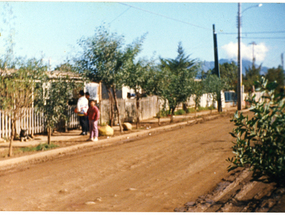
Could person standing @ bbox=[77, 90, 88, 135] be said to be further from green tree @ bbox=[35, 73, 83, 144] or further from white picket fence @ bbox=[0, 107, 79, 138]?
green tree @ bbox=[35, 73, 83, 144]

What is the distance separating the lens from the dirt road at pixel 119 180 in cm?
526

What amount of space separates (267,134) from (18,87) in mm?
6963

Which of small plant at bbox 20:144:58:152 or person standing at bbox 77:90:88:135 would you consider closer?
small plant at bbox 20:144:58:152

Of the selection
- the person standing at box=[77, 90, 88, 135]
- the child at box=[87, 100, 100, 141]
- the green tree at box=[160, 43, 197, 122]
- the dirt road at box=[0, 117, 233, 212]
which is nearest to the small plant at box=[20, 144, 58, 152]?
the dirt road at box=[0, 117, 233, 212]

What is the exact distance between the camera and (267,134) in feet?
15.3

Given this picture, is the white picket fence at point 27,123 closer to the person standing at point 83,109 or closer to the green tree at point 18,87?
the person standing at point 83,109

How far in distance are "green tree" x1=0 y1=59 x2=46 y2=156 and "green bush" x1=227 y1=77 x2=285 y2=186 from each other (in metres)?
6.46

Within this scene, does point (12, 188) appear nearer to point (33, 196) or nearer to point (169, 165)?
point (33, 196)

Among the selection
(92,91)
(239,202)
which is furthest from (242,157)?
(92,91)

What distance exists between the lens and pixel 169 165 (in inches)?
310

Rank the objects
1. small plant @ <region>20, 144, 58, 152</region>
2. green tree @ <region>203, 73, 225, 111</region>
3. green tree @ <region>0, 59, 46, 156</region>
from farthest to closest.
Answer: green tree @ <region>203, 73, 225, 111</region> → small plant @ <region>20, 144, 58, 152</region> → green tree @ <region>0, 59, 46, 156</region>

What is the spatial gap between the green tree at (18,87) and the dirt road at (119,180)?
1.91m

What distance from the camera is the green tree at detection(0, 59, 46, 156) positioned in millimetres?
8828

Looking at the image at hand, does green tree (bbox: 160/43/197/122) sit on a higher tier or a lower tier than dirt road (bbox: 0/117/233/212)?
higher
